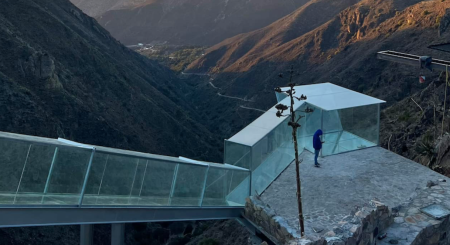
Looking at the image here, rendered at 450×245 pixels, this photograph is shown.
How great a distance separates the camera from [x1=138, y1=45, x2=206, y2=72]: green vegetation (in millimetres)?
80500

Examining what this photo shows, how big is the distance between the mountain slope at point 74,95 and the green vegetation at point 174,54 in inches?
1413

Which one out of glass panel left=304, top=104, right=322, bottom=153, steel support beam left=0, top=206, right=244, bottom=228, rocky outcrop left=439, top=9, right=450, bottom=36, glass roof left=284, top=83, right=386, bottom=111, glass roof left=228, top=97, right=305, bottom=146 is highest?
rocky outcrop left=439, top=9, right=450, bottom=36

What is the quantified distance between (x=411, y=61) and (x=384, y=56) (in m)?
1.41

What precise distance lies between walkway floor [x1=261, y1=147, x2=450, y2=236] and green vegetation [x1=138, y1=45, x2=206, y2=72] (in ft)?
215

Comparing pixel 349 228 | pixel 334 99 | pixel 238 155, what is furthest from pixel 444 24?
pixel 349 228

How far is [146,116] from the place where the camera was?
34969 mm

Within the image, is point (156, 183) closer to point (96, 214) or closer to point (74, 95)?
point (96, 214)

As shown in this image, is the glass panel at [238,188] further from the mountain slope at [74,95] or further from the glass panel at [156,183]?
the mountain slope at [74,95]

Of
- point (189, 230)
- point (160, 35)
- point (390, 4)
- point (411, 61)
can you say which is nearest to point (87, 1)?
point (160, 35)

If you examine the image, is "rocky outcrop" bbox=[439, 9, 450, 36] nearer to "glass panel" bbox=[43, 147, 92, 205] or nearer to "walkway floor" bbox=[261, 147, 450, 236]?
"walkway floor" bbox=[261, 147, 450, 236]

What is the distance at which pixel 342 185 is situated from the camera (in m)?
11.1

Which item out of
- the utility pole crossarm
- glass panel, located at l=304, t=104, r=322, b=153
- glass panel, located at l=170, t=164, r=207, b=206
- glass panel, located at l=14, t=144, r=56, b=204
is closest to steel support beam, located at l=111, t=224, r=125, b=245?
glass panel, located at l=170, t=164, r=207, b=206

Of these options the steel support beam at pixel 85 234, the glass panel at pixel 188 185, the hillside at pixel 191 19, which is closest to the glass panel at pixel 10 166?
the steel support beam at pixel 85 234

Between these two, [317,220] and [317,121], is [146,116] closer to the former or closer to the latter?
[317,121]
